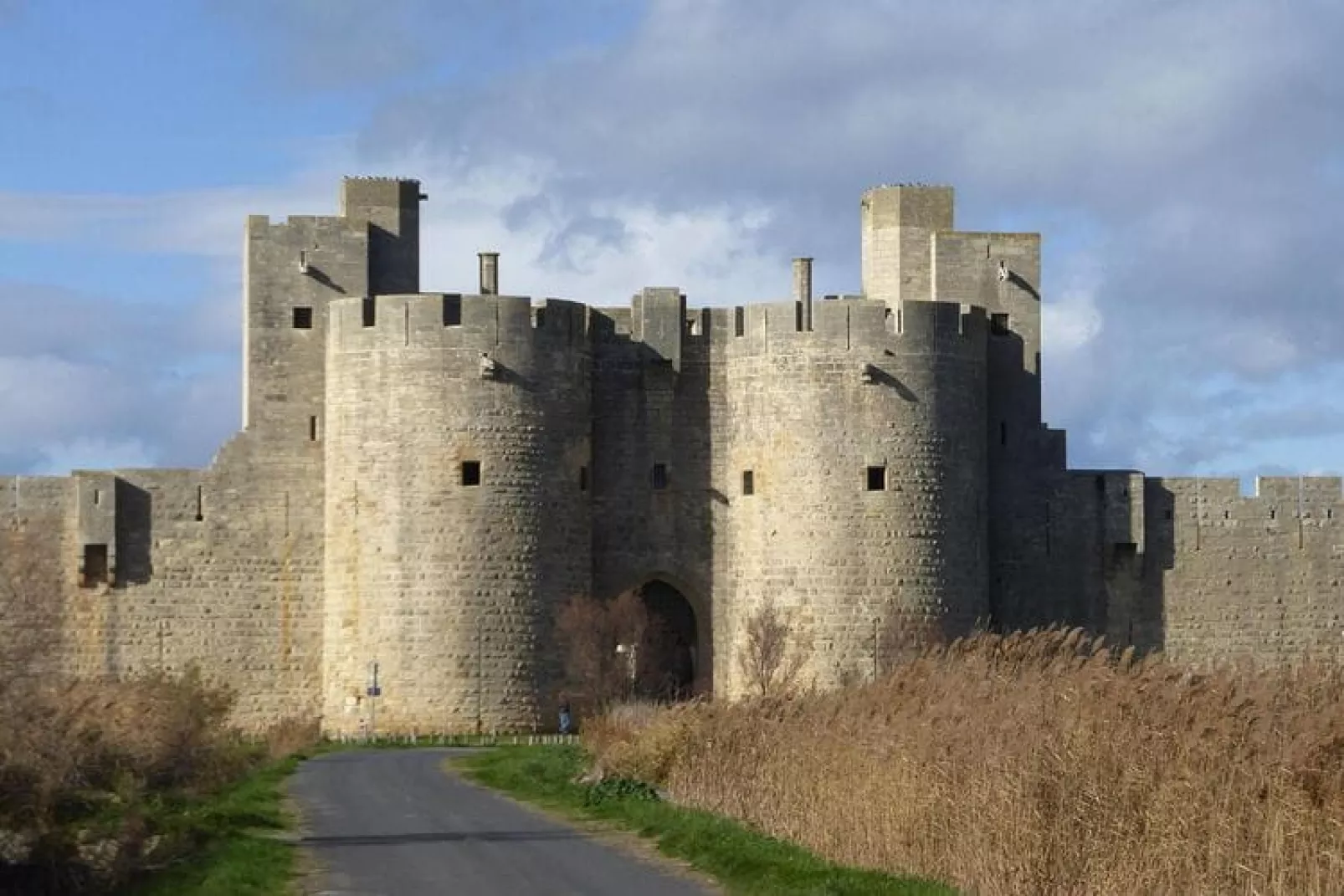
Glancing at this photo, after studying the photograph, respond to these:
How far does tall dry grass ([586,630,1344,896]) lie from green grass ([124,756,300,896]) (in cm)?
395

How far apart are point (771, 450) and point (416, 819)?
72.6 ft

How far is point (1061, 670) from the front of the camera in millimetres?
20562

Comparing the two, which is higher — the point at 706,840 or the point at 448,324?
the point at 448,324

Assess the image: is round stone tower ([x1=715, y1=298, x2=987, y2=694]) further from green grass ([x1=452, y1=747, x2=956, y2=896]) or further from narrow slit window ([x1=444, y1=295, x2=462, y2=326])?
green grass ([x1=452, y1=747, x2=956, y2=896])

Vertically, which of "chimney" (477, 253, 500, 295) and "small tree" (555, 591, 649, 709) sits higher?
"chimney" (477, 253, 500, 295)

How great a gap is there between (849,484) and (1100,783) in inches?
1116

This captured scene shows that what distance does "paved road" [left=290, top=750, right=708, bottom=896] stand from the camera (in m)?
19.5

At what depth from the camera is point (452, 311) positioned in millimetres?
45875

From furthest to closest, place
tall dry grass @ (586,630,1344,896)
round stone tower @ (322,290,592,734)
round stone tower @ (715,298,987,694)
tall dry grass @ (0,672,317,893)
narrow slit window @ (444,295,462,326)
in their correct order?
round stone tower @ (715,298,987,694)
narrow slit window @ (444,295,462,326)
round stone tower @ (322,290,592,734)
tall dry grass @ (0,672,317,893)
tall dry grass @ (586,630,1344,896)

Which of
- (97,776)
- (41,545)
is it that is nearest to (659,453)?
(41,545)

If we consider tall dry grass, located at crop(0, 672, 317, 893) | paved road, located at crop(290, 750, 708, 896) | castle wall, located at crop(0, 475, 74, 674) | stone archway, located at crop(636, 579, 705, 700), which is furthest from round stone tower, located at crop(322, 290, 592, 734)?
tall dry grass, located at crop(0, 672, 317, 893)

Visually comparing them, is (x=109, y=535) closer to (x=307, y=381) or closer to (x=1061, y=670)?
(x=307, y=381)

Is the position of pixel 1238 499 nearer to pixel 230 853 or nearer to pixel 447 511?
pixel 447 511

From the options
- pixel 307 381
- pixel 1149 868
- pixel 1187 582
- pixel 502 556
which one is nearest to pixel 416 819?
pixel 1149 868
